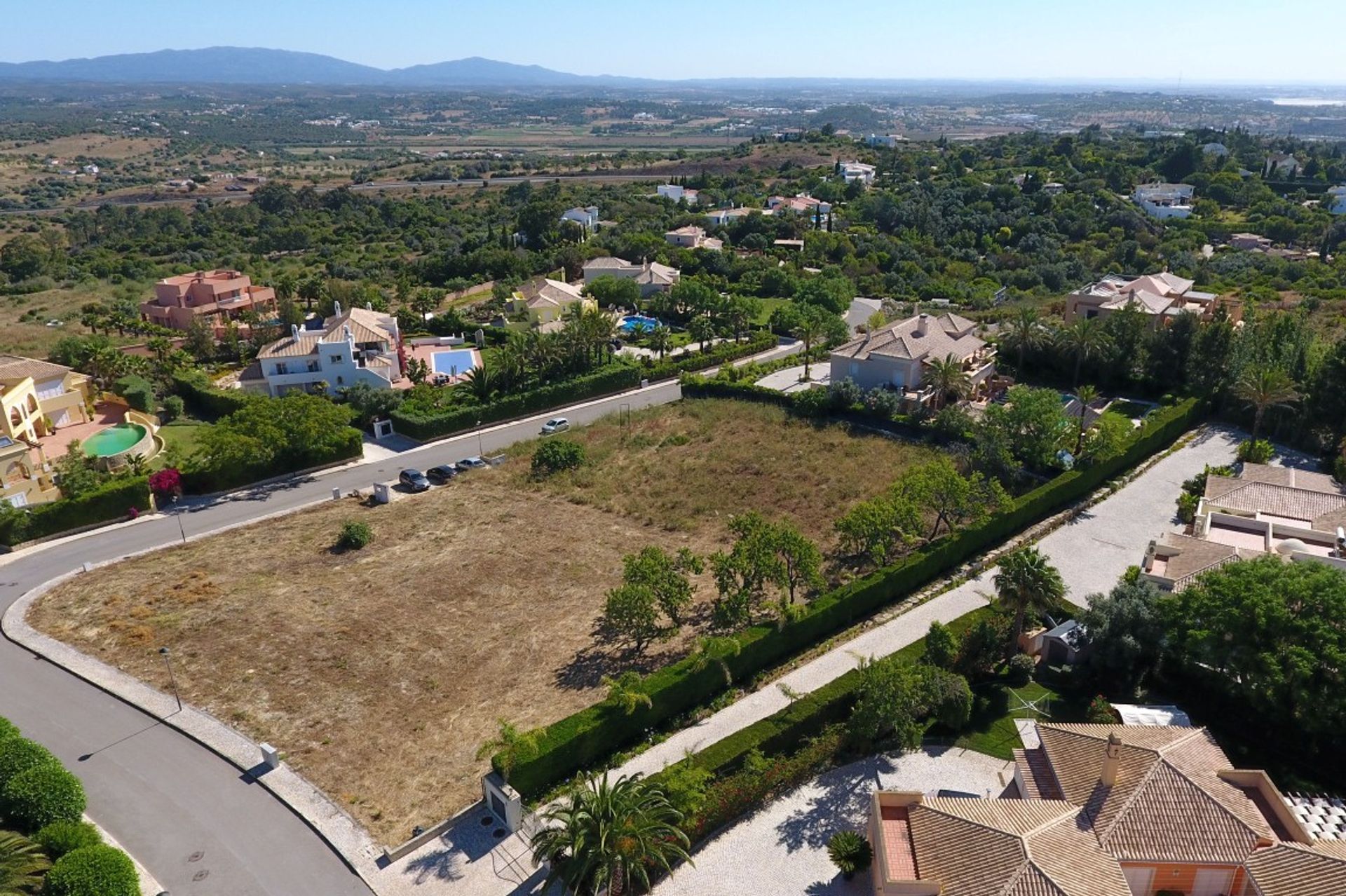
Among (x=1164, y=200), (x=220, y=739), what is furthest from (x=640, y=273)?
(x=1164, y=200)

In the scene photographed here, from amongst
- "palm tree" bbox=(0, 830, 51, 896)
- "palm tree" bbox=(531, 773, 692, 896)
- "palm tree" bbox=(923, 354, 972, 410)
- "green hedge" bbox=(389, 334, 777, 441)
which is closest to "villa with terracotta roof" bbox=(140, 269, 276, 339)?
"green hedge" bbox=(389, 334, 777, 441)

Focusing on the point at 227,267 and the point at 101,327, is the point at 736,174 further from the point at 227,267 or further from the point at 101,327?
the point at 101,327

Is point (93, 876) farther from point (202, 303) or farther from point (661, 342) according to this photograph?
point (202, 303)

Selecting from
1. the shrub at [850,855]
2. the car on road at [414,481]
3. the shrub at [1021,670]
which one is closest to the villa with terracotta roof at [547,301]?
the car on road at [414,481]

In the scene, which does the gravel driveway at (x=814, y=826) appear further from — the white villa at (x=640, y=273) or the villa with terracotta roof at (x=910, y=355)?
the white villa at (x=640, y=273)

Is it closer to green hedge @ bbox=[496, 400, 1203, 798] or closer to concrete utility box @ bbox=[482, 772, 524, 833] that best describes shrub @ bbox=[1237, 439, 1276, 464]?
green hedge @ bbox=[496, 400, 1203, 798]
